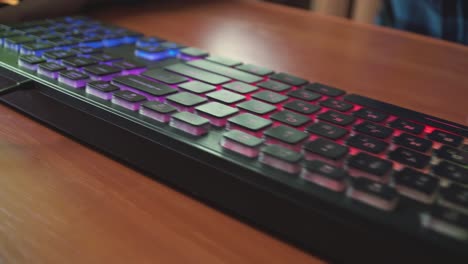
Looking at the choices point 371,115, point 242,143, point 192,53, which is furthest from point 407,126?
point 192,53

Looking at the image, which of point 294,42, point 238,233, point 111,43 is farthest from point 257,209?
point 294,42

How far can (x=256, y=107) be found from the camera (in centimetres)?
35

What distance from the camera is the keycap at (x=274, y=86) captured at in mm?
396

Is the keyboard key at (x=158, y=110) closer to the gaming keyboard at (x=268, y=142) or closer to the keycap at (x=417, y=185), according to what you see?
the gaming keyboard at (x=268, y=142)

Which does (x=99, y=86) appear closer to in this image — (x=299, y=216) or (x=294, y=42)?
(x=299, y=216)

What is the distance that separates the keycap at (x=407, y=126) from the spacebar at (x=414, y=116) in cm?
2

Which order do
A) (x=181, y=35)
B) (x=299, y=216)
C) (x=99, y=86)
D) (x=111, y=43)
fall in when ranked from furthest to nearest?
1. (x=181, y=35)
2. (x=111, y=43)
3. (x=99, y=86)
4. (x=299, y=216)

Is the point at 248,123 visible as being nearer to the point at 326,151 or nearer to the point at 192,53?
the point at 326,151

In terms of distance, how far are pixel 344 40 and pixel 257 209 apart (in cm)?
47

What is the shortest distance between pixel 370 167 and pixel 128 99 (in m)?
0.19

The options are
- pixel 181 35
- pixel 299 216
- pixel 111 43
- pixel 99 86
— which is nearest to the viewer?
pixel 299 216

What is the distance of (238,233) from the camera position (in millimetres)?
285

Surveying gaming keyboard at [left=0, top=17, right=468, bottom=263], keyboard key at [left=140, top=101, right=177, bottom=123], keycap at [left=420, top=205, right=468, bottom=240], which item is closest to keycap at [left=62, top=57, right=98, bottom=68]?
gaming keyboard at [left=0, top=17, right=468, bottom=263]

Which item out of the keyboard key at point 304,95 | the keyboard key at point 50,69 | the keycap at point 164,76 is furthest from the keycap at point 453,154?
the keyboard key at point 50,69
